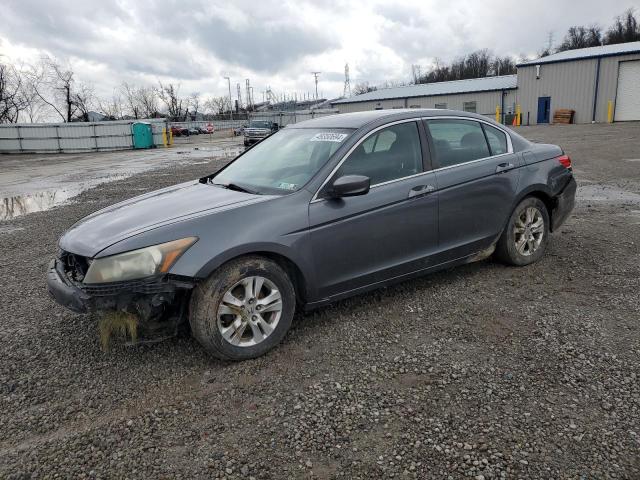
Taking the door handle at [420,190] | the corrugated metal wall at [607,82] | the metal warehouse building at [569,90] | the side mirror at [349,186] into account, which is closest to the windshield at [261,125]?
the metal warehouse building at [569,90]

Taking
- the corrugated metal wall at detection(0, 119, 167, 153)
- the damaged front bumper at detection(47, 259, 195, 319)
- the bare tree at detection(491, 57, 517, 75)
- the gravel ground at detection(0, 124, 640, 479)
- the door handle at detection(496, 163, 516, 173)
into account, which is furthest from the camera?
the bare tree at detection(491, 57, 517, 75)

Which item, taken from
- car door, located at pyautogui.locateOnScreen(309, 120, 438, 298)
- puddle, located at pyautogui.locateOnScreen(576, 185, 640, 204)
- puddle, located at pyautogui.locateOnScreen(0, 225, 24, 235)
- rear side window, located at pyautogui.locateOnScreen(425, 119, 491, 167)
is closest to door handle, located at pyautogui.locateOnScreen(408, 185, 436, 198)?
car door, located at pyautogui.locateOnScreen(309, 120, 438, 298)

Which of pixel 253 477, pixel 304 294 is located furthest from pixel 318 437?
pixel 304 294

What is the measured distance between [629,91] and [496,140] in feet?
124

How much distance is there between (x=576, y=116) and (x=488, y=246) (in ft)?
127

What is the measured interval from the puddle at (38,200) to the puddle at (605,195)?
1053cm

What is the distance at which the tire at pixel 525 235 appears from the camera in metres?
4.96

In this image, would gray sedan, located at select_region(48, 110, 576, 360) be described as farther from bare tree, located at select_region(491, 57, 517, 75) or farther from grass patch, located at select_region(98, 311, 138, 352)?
bare tree, located at select_region(491, 57, 517, 75)

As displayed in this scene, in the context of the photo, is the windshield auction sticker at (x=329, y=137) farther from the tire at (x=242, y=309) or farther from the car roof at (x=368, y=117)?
the tire at (x=242, y=309)

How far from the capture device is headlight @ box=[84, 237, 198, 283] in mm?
3172

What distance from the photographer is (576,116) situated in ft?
125

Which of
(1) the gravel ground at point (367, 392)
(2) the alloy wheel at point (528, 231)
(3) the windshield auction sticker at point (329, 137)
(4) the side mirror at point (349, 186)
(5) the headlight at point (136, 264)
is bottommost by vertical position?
Result: (1) the gravel ground at point (367, 392)

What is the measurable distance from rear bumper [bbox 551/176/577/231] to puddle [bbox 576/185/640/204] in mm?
3794

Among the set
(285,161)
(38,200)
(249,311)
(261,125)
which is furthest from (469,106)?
(249,311)
